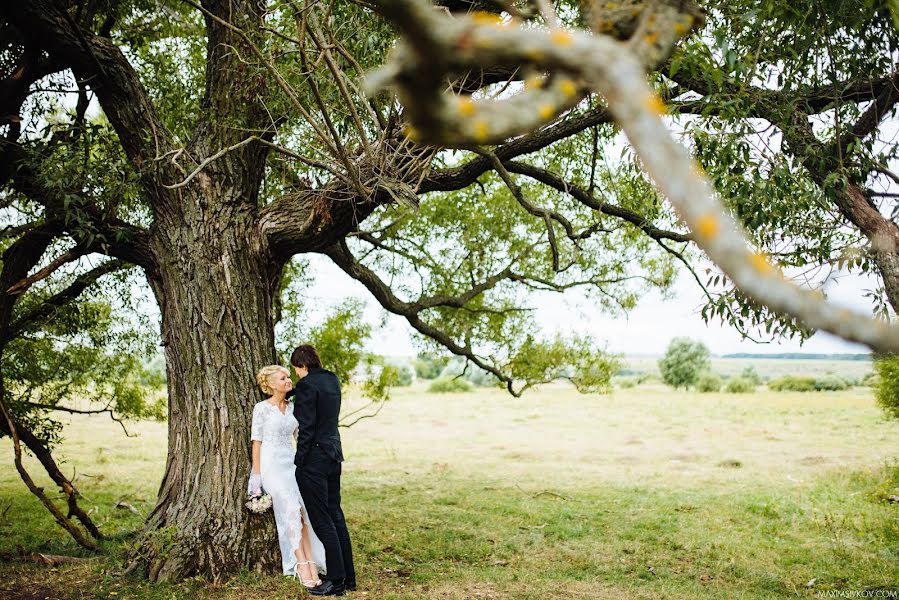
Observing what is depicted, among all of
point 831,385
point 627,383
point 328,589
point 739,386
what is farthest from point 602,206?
point 627,383

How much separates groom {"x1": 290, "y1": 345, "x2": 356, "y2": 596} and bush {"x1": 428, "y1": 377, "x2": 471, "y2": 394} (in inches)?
1364

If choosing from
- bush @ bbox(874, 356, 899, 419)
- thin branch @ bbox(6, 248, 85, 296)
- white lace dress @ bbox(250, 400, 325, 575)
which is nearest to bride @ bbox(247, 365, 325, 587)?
white lace dress @ bbox(250, 400, 325, 575)

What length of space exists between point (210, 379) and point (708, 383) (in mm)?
41248

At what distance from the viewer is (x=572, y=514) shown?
10.5m

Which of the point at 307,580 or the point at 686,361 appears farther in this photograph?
the point at 686,361

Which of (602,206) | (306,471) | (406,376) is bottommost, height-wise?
(306,471)

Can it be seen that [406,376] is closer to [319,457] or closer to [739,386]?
[739,386]

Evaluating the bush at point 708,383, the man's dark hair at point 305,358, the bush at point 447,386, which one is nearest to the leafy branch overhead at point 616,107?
the man's dark hair at point 305,358

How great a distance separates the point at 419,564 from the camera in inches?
295

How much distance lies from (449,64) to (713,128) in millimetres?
4621

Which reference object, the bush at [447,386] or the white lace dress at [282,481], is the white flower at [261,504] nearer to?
the white lace dress at [282,481]

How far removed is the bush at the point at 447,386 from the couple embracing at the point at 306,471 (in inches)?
1355

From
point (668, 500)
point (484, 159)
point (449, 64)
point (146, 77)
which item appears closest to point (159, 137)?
point (146, 77)

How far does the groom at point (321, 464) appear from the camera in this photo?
614cm
